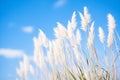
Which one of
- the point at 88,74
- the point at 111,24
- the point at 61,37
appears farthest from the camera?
the point at 61,37

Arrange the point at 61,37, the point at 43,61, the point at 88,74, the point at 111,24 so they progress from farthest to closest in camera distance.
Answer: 1. the point at 43,61
2. the point at 61,37
3. the point at 111,24
4. the point at 88,74

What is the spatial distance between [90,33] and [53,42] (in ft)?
2.81

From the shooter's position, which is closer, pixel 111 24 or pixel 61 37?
pixel 111 24

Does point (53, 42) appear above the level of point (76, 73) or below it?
above

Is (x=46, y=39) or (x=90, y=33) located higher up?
(x=46, y=39)

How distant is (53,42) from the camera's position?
418 cm

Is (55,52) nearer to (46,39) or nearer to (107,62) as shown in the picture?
(46,39)

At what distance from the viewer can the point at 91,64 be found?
11.1 feet

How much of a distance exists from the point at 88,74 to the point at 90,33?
641 mm

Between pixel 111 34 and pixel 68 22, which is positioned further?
pixel 68 22

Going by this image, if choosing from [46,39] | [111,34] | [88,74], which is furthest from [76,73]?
[46,39]

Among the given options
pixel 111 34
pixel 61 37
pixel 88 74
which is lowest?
pixel 88 74

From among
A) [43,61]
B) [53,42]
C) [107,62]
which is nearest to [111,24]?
[107,62]

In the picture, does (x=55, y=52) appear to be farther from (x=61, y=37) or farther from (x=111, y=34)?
(x=111, y=34)
